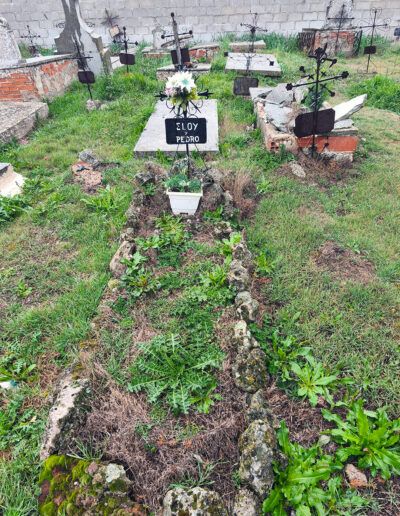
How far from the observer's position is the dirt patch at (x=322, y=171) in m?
4.93

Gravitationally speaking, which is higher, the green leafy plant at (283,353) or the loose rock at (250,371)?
the loose rock at (250,371)

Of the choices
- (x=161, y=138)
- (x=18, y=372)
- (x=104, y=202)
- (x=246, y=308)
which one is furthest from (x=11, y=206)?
(x=246, y=308)

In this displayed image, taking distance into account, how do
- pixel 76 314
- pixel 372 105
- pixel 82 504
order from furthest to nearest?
pixel 372 105, pixel 76 314, pixel 82 504

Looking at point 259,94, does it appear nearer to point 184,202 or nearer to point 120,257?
point 184,202

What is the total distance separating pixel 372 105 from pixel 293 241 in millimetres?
5666

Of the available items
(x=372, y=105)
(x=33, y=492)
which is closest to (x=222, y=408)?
(x=33, y=492)

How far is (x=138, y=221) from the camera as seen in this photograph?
3.96 meters

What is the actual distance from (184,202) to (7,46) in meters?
7.24

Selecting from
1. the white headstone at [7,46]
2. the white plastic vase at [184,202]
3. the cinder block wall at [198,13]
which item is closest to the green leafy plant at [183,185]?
the white plastic vase at [184,202]

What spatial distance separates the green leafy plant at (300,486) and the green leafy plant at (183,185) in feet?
9.56

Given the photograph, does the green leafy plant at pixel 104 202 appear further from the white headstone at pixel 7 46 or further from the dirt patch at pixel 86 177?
the white headstone at pixel 7 46

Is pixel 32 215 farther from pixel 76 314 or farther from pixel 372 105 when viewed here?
pixel 372 105

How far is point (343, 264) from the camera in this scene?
11.5 feet

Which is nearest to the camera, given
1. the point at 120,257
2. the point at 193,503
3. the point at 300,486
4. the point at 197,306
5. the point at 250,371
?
the point at 193,503
